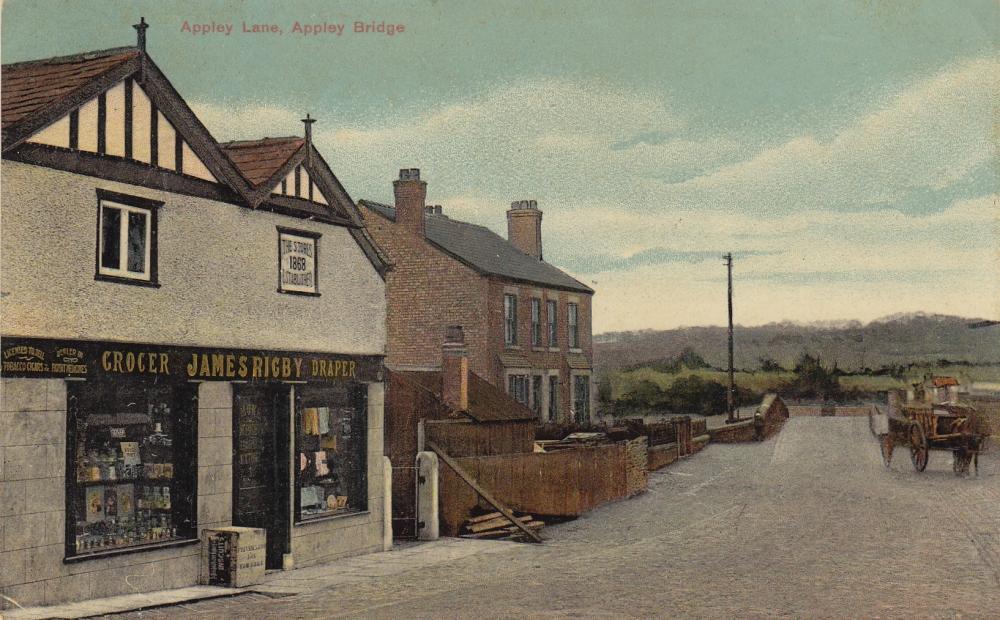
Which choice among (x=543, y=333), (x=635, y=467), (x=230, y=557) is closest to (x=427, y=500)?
(x=230, y=557)

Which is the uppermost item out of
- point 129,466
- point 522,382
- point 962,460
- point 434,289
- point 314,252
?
point 434,289

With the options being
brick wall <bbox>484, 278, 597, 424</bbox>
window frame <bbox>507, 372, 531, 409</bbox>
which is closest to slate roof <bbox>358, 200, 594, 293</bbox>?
brick wall <bbox>484, 278, 597, 424</bbox>

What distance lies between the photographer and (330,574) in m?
15.1

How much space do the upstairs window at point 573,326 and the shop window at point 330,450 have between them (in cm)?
1997

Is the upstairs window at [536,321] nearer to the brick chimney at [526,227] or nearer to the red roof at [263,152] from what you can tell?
the brick chimney at [526,227]

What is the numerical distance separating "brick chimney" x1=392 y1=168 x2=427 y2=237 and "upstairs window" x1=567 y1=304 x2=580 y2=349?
748cm

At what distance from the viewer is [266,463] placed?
15867mm

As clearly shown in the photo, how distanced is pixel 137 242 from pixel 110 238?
1.58 ft

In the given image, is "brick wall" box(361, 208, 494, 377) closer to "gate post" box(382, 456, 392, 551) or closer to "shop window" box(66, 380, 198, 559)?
"gate post" box(382, 456, 392, 551)

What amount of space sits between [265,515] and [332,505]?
5.06 feet

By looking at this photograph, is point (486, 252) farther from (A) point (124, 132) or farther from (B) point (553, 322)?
(A) point (124, 132)

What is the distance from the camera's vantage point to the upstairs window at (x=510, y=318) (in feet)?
109

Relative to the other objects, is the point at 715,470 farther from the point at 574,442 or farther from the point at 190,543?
the point at 190,543

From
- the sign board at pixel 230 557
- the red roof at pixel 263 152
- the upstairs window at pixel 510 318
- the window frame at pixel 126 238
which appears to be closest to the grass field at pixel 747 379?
the upstairs window at pixel 510 318
